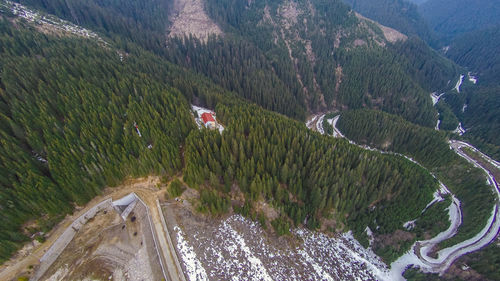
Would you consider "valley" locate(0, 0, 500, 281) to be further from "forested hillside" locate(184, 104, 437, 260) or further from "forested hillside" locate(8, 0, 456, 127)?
"forested hillside" locate(8, 0, 456, 127)

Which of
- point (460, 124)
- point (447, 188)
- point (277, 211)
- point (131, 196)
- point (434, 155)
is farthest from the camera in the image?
point (460, 124)

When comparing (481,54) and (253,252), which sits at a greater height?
(481,54)

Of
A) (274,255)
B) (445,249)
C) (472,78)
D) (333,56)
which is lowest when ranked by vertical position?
(445,249)

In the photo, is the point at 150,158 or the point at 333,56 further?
the point at 333,56

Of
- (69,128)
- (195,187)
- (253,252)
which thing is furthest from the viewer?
(69,128)

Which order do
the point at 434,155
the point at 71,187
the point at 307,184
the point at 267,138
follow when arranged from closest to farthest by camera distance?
the point at 71,187
the point at 307,184
the point at 267,138
the point at 434,155

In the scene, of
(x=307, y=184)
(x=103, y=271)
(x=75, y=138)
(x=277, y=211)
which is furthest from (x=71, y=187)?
(x=307, y=184)

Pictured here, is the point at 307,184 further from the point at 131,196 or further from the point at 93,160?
the point at 93,160

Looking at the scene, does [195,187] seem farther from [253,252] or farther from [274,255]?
[274,255]

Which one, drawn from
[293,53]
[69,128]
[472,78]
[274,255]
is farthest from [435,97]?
[69,128]
